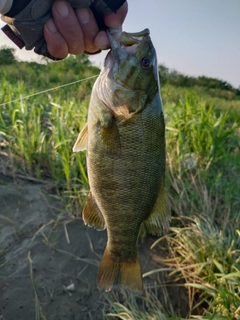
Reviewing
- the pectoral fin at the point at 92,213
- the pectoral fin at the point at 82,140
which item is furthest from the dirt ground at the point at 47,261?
the pectoral fin at the point at 82,140

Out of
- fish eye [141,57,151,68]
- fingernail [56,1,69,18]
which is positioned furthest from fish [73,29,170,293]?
fingernail [56,1,69,18]

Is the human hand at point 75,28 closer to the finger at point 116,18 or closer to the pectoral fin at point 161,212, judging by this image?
the finger at point 116,18

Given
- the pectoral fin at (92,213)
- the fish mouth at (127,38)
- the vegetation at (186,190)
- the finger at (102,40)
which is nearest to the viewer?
the fish mouth at (127,38)

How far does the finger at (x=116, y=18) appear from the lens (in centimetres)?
158

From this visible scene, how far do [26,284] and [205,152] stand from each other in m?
2.48

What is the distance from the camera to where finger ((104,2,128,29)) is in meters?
1.58

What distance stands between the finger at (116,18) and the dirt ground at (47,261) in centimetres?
199

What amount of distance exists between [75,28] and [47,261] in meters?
2.11

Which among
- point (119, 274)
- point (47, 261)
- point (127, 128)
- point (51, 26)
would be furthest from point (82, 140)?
point (47, 261)

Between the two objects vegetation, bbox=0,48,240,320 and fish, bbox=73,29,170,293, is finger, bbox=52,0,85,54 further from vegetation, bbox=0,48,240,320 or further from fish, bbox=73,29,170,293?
vegetation, bbox=0,48,240,320

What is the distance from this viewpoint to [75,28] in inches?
63.2

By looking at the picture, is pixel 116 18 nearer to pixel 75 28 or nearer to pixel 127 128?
pixel 75 28

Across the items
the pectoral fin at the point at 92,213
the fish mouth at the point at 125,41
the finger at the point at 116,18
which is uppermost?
the finger at the point at 116,18

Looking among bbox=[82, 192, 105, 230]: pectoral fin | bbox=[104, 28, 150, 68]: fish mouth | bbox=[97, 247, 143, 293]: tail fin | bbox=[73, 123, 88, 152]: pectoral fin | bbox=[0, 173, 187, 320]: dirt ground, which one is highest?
bbox=[104, 28, 150, 68]: fish mouth
